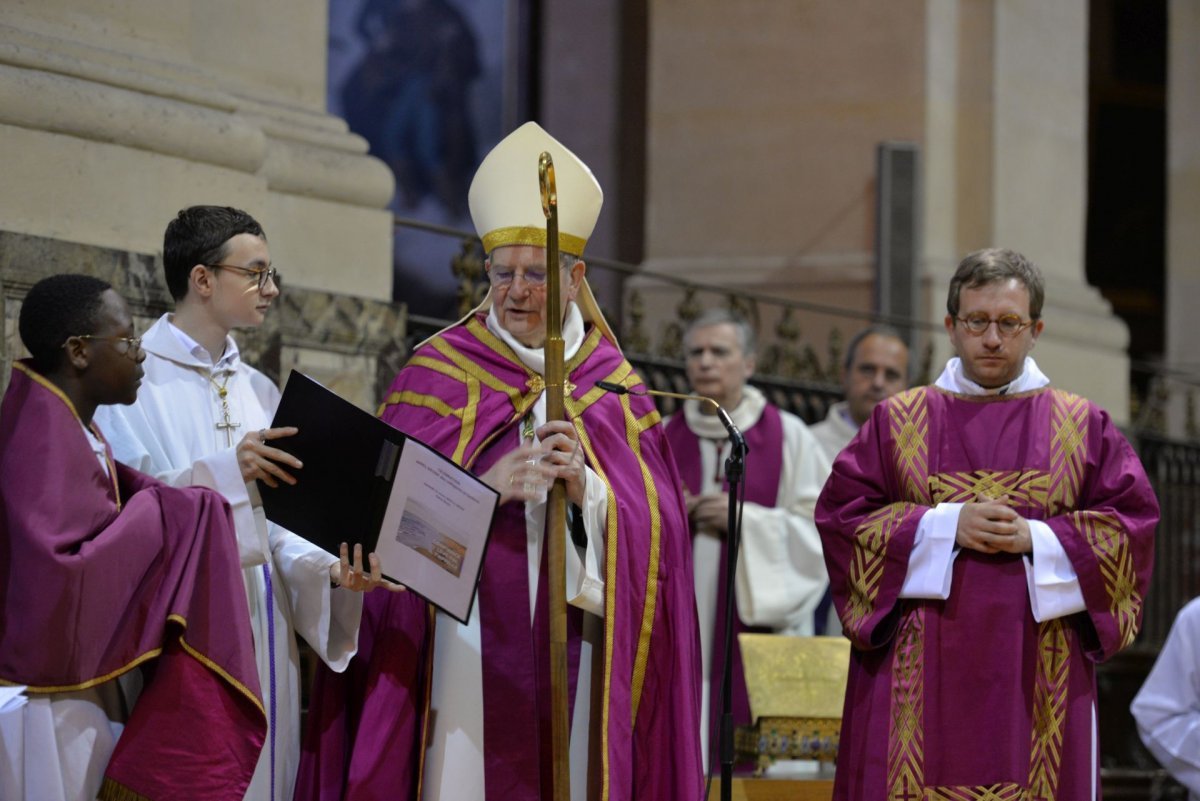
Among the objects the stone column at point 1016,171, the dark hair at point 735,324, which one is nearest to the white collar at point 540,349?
the dark hair at point 735,324

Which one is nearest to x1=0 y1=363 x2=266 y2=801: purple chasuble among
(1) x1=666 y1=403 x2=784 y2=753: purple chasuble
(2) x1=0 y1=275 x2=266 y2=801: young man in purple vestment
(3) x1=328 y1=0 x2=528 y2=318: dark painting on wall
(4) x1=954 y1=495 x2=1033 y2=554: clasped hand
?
(2) x1=0 y1=275 x2=266 y2=801: young man in purple vestment

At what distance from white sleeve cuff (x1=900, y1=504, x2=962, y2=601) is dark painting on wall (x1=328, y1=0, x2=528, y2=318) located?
19.1 ft

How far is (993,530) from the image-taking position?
16.0ft

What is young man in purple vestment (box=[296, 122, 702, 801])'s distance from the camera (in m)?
4.88

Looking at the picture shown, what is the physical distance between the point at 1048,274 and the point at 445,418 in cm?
715

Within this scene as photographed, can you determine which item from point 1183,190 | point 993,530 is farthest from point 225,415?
point 1183,190

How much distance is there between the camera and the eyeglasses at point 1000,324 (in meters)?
5.04

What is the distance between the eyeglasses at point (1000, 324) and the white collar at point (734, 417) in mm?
2264

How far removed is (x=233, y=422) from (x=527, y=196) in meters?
0.97

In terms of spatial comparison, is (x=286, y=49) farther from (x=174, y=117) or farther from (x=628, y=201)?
(x=628, y=201)

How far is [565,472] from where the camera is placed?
4.74 metres

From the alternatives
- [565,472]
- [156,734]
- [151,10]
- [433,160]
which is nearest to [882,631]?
[565,472]

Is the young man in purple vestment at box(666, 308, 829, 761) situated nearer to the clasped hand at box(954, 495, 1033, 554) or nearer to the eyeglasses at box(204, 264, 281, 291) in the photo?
the clasped hand at box(954, 495, 1033, 554)

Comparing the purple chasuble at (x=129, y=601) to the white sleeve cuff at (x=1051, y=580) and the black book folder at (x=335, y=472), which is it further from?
the white sleeve cuff at (x=1051, y=580)
